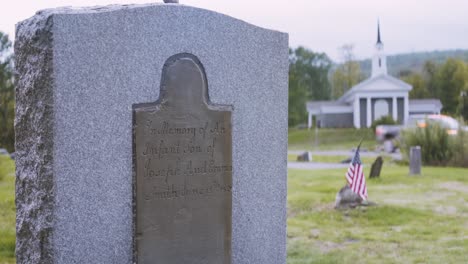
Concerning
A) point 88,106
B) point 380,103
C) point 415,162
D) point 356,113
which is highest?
point 380,103

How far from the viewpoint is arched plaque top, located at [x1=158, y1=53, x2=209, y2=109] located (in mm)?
4113

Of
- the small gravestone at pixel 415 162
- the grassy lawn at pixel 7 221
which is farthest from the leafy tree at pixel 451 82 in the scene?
the grassy lawn at pixel 7 221

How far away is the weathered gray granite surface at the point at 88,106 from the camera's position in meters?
3.75

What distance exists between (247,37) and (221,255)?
1696 millimetres

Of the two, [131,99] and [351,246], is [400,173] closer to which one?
[351,246]

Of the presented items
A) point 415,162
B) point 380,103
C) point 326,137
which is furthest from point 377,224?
point 380,103

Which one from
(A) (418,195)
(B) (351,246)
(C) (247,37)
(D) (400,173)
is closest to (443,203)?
(A) (418,195)

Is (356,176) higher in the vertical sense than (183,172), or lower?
lower

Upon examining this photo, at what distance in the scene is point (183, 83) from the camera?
13.7ft

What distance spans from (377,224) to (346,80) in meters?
70.9

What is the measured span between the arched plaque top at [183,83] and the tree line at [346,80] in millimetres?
48053

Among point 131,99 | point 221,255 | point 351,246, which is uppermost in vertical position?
point 131,99

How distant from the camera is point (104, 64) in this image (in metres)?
3.90

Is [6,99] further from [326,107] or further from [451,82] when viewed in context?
[451,82]
